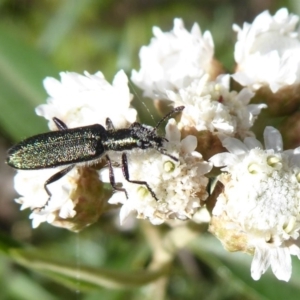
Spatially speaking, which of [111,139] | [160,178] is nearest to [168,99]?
[111,139]

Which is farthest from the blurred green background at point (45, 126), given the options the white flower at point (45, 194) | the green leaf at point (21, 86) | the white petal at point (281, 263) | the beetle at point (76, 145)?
the white petal at point (281, 263)

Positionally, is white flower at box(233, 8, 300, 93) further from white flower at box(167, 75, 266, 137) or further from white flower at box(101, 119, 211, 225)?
white flower at box(101, 119, 211, 225)

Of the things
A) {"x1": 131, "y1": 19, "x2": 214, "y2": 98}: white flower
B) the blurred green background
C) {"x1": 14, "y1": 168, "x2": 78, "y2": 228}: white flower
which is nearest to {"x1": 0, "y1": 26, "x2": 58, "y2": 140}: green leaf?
the blurred green background

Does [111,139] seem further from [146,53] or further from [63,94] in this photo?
[146,53]

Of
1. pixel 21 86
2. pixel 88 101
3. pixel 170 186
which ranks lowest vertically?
pixel 170 186

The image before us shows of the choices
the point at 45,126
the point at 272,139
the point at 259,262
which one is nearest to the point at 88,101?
the point at 272,139

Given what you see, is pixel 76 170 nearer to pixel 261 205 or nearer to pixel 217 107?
pixel 217 107
